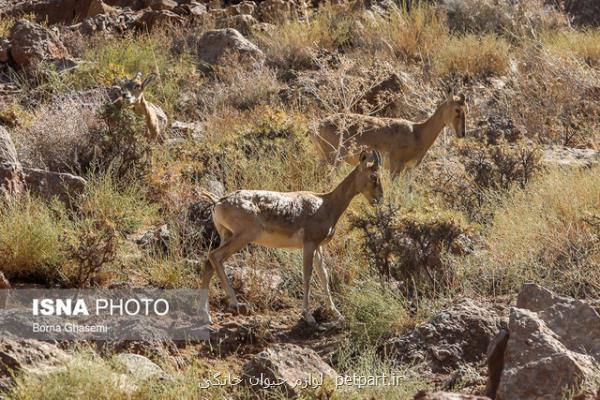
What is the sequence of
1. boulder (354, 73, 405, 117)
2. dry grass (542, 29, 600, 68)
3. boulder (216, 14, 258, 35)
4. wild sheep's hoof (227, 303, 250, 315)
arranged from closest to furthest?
wild sheep's hoof (227, 303, 250, 315) < boulder (354, 73, 405, 117) < dry grass (542, 29, 600, 68) < boulder (216, 14, 258, 35)

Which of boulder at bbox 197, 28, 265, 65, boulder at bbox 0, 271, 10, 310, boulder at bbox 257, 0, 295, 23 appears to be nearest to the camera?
boulder at bbox 0, 271, 10, 310

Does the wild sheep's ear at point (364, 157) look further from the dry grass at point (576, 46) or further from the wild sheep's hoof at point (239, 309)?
the dry grass at point (576, 46)

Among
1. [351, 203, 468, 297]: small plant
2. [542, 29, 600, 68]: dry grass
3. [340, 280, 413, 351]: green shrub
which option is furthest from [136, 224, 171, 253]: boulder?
[542, 29, 600, 68]: dry grass

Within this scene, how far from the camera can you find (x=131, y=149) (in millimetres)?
14203

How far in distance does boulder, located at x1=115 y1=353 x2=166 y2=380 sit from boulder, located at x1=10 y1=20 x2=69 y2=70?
37.6 feet

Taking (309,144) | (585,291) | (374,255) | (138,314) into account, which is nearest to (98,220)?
(138,314)

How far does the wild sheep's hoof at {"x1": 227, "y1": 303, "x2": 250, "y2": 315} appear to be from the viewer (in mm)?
10469

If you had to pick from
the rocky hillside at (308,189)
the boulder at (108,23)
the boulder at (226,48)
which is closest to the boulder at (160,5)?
the rocky hillside at (308,189)

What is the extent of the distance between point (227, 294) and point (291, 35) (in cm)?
1115

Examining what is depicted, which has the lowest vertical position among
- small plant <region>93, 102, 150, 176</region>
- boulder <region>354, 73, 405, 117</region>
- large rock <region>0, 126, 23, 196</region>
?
large rock <region>0, 126, 23, 196</region>

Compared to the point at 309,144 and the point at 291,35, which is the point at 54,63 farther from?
the point at 309,144

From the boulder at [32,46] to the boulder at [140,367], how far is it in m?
11.4

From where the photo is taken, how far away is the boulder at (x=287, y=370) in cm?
792

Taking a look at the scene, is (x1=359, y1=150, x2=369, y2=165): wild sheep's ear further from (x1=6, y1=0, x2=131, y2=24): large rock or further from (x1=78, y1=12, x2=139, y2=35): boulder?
(x1=6, y1=0, x2=131, y2=24): large rock
